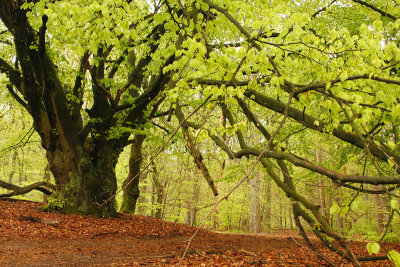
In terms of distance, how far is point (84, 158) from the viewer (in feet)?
27.7

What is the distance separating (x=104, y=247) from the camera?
5387mm

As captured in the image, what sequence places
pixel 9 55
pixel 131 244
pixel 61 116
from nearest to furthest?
pixel 131 244
pixel 61 116
pixel 9 55

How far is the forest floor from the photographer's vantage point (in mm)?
4180

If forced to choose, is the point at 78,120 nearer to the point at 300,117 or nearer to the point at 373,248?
the point at 300,117

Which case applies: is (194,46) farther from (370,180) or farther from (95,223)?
(95,223)

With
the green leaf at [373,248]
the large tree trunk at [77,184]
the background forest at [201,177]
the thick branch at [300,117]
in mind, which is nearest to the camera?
the green leaf at [373,248]

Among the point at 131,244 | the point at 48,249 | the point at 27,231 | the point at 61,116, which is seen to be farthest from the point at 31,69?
the point at 131,244

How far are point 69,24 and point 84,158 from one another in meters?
5.56

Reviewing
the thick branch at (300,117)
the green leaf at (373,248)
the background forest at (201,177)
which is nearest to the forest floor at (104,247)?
the background forest at (201,177)

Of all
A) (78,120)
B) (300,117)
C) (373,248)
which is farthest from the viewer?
(78,120)

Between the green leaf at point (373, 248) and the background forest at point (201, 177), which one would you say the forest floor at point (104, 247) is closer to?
the background forest at point (201, 177)

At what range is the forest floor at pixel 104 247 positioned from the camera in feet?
13.7

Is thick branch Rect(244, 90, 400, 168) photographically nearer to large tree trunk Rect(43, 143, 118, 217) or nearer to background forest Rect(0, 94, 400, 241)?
background forest Rect(0, 94, 400, 241)

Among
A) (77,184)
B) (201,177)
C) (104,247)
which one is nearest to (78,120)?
(77,184)
